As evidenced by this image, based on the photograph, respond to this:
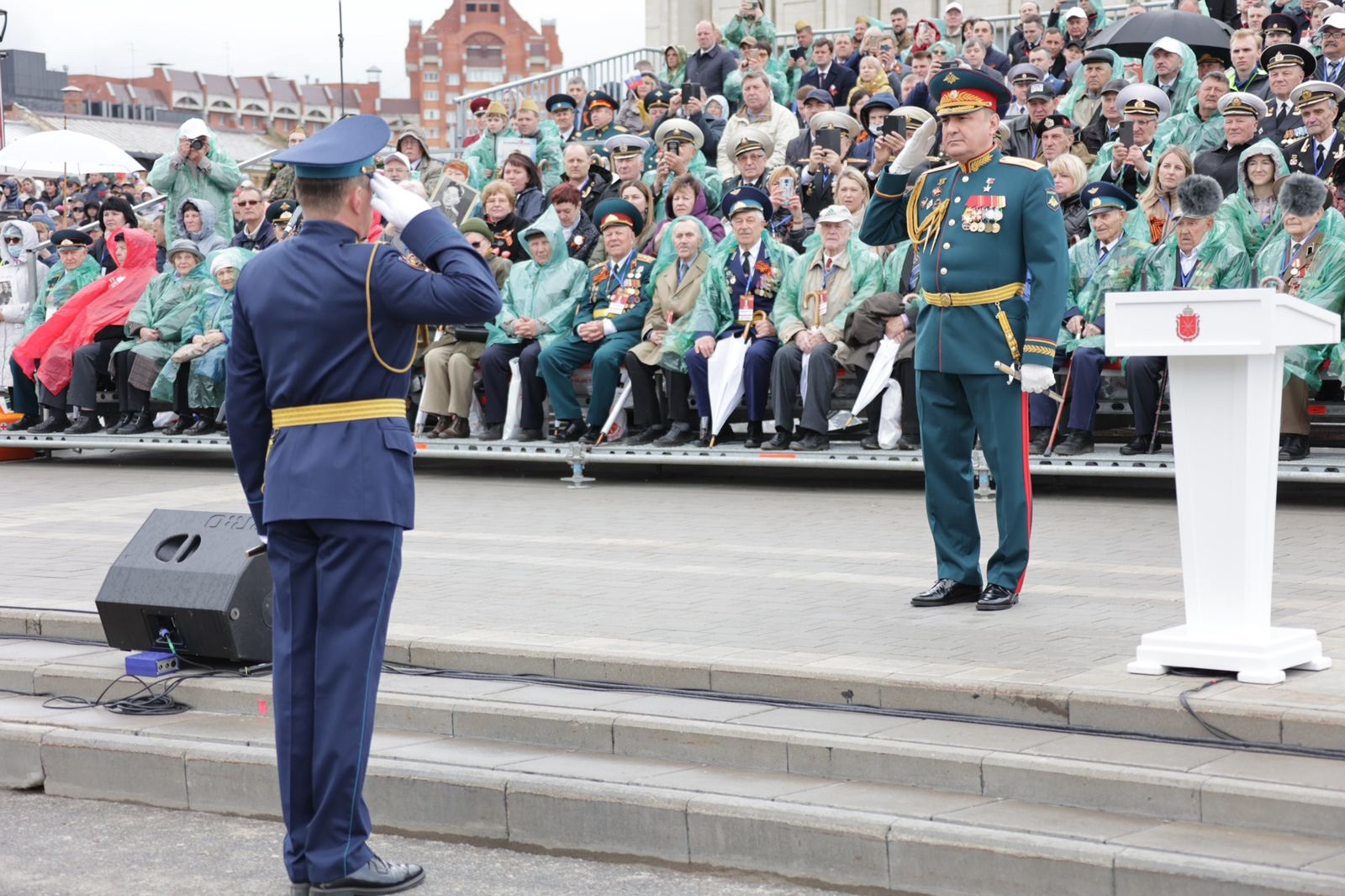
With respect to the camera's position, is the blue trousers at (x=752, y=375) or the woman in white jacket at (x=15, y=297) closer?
the blue trousers at (x=752, y=375)

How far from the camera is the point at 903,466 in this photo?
35.8 feet

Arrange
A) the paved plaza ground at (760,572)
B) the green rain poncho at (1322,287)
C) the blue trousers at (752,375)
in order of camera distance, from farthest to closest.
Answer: the blue trousers at (752,375)
the green rain poncho at (1322,287)
the paved plaza ground at (760,572)

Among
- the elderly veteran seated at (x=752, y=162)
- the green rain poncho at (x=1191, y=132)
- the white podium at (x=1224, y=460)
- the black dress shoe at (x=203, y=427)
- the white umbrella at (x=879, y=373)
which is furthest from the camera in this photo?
the black dress shoe at (x=203, y=427)

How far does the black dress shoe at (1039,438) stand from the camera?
35.3ft

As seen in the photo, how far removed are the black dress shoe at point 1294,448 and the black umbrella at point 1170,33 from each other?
6.05 metres

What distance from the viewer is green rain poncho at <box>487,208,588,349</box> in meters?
12.6

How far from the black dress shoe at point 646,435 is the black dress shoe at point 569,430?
0.49 m

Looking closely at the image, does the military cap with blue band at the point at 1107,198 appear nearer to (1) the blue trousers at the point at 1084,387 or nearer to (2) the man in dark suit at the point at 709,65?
(1) the blue trousers at the point at 1084,387

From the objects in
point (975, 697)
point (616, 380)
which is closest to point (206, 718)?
point (975, 697)

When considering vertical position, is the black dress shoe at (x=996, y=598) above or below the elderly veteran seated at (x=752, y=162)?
below

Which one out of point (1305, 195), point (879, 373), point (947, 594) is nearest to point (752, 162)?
point (879, 373)

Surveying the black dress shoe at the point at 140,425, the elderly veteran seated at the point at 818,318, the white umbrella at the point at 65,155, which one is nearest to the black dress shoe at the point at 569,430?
the elderly veteran seated at the point at 818,318

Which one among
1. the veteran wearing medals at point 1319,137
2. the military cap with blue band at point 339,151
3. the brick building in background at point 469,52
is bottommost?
the military cap with blue band at point 339,151

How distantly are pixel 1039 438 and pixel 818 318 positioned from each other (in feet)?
5.66
